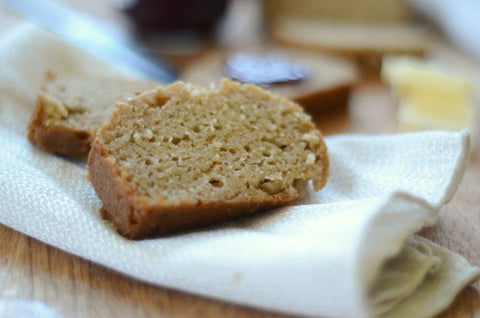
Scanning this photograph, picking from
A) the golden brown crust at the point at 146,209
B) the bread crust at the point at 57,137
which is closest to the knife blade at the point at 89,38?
the bread crust at the point at 57,137

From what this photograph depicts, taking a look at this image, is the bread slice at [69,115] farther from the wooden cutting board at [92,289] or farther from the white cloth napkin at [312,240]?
the wooden cutting board at [92,289]

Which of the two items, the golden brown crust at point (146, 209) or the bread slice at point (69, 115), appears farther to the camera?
the bread slice at point (69, 115)

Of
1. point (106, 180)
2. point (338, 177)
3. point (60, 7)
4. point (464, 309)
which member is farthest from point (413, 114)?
point (60, 7)

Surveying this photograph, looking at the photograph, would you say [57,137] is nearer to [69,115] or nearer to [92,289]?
[69,115]

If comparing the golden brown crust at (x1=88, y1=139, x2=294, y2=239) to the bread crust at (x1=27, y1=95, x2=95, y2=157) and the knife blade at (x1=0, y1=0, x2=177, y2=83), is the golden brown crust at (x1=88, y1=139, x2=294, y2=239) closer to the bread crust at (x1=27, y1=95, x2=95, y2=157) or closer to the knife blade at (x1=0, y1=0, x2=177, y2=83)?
the bread crust at (x1=27, y1=95, x2=95, y2=157)

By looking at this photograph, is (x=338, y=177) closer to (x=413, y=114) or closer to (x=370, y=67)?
(x=413, y=114)

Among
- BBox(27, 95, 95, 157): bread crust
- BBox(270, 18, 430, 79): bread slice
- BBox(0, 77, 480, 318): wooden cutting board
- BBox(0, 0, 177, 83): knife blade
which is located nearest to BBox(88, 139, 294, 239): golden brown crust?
BBox(0, 77, 480, 318): wooden cutting board

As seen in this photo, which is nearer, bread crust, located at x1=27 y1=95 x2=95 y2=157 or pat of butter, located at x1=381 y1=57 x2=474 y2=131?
bread crust, located at x1=27 y1=95 x2=95 y2=157
